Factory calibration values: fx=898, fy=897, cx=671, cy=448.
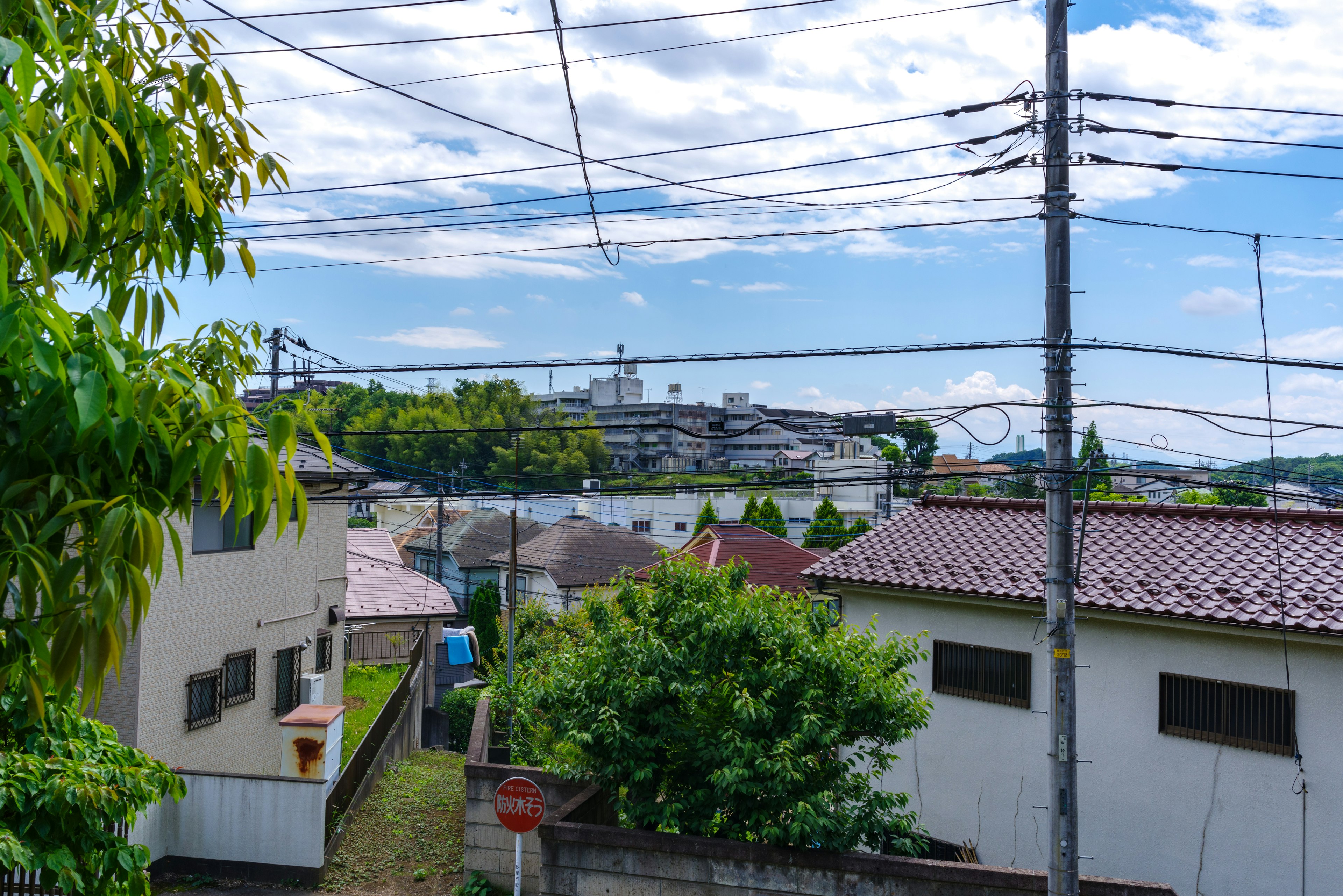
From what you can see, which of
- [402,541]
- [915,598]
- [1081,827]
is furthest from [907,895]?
[402,541]

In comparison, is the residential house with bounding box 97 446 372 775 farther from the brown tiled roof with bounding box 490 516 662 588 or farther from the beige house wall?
the brown tiled roof with bounding box 490 516 662 588

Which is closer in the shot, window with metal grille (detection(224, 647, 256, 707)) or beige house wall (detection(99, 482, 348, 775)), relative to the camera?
beige house wall (detection(99, 482, 348, 775))

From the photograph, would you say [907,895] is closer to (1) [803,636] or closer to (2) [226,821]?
(1) [803,636]

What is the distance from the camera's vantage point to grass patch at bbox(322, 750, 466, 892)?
1104 cm

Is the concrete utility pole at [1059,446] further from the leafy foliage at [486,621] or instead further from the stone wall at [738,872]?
the leafy foliage at [486,621]

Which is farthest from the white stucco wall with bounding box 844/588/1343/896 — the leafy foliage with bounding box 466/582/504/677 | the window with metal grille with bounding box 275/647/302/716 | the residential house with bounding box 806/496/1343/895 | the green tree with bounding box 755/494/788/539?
the green tree with bounding box 755/494/788/539

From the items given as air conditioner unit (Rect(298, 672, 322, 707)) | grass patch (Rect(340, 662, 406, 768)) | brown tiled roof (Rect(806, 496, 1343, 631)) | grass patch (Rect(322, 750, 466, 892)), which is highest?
brown tiled roof (Rect(806, 496, 1343, 631))

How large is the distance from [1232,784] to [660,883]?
6.61 meters

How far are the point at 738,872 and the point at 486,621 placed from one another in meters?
23.5

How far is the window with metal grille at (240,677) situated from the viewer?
14516mm

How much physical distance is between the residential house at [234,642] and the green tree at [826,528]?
28.5 meters

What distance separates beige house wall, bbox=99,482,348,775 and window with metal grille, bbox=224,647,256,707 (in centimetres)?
10

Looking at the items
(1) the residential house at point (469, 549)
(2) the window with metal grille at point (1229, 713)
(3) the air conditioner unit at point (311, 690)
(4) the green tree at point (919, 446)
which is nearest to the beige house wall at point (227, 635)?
(3) the air conditioner unit at point (311, 690)

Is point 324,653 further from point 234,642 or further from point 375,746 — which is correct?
point 375,746
